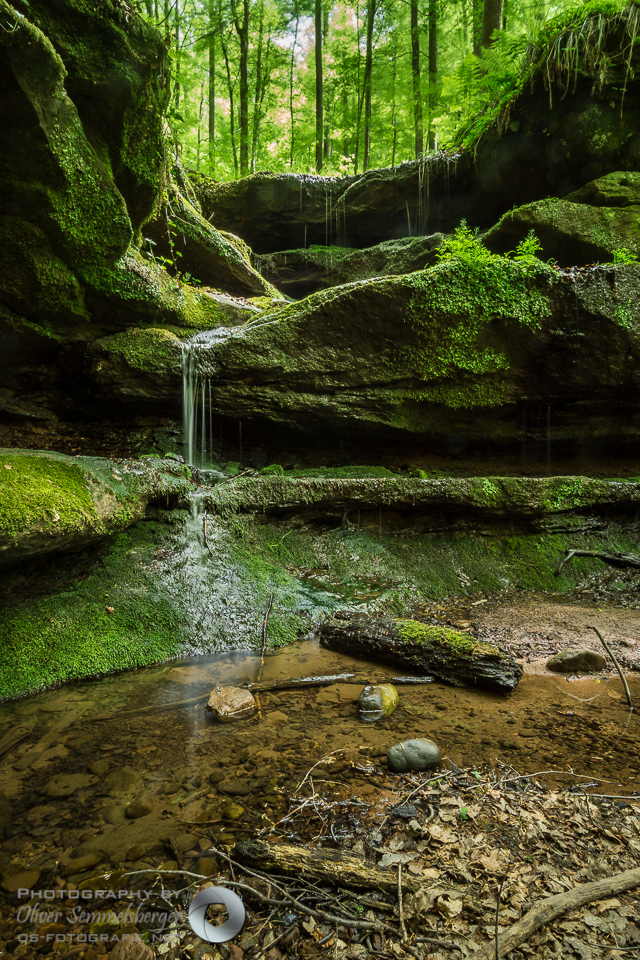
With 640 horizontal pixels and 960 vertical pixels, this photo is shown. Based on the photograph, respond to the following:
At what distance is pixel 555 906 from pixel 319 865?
0.74 meters

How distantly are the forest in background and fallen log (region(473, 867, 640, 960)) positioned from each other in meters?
13.0

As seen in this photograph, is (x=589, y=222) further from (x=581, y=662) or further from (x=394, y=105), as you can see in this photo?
(x=394, y=105)

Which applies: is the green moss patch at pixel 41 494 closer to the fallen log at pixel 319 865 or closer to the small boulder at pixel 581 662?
the fallen log at pixel 319 865

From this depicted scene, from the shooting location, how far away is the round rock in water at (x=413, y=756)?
2.09 meters

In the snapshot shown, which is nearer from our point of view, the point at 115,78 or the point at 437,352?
the point at 115,78

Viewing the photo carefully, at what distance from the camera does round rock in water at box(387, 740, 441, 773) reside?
2.09m

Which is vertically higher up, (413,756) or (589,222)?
(589,222)

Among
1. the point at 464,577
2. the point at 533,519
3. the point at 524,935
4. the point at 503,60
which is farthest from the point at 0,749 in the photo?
the point at 503,60

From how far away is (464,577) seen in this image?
209 inches

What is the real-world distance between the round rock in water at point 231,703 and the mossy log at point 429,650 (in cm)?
110

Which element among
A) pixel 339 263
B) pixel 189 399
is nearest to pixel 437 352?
pixel 189 399

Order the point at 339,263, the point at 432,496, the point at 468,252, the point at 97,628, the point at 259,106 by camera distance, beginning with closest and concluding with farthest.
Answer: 1. the point at 97,628
2. the point at 432,496
3. the point at 468,252
4. the point at 339,263
5. the point at 259,106

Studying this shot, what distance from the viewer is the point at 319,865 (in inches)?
58.3

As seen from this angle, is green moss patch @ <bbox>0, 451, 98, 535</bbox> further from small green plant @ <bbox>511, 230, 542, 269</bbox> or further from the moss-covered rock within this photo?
small green plant @ <bbox>511, 230, 542, 269</bbox>
